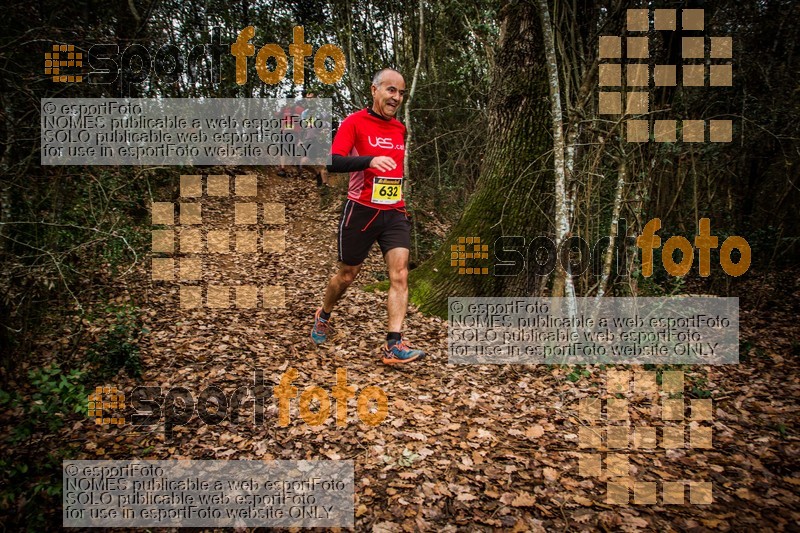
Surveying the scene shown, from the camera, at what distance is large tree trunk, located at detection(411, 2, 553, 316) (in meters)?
4.79

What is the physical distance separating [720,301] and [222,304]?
6828 mm

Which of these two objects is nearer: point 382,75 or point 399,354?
point 382,75

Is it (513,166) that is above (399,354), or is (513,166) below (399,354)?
above

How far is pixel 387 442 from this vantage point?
2.87 m

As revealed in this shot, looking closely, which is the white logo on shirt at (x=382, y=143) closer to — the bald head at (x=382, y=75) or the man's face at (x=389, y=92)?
the man's face at (x=389, y=92)

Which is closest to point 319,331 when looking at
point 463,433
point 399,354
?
point 399,354

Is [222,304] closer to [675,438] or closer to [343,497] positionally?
[343,497]

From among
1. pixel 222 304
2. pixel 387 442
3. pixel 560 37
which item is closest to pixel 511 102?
pixel 560 37

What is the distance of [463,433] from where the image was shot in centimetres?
299

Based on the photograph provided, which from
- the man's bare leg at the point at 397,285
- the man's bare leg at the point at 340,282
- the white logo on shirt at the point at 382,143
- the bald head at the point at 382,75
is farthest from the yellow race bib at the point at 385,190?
the bald head at the point at 382,75

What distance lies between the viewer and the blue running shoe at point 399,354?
153 inches

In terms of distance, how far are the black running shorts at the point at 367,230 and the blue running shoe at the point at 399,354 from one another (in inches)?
34.7

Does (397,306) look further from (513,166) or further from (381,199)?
(513,166)

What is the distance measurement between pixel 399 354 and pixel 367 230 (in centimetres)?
122
